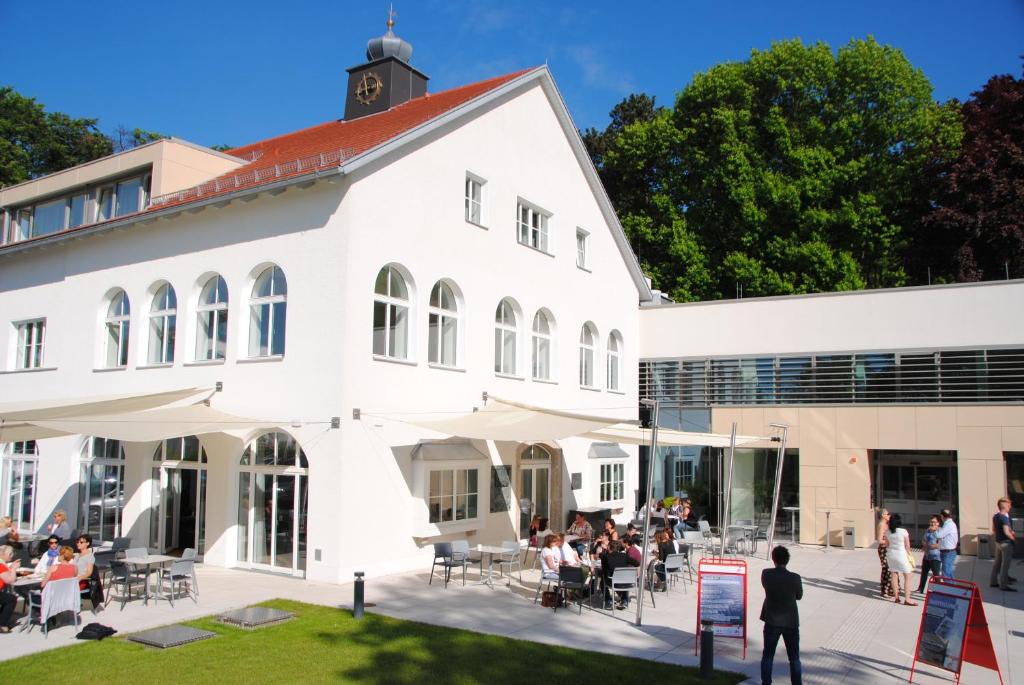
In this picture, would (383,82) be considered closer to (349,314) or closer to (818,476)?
(349,314)

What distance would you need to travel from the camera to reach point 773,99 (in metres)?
29.0

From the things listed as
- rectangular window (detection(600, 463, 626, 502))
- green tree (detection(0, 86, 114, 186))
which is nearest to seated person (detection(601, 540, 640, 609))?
rectangular window (detection(600, 463, 626, 502))

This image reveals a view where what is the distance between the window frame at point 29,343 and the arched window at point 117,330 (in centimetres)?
257

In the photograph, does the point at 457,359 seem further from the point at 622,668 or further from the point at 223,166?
the point at 622,668

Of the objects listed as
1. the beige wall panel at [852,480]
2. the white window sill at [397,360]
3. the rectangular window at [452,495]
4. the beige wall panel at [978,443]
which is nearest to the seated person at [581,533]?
the rectangular window at [452,495]

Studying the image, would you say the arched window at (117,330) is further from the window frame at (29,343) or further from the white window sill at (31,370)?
the window frame at (29,343)

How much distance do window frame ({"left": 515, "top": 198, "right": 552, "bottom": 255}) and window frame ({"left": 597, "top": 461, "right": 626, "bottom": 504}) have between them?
19.0ft

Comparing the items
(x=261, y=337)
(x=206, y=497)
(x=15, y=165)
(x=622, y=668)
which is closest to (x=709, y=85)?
(x=261, y=337)

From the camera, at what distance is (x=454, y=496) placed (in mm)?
15148

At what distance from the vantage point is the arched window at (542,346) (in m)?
18.5

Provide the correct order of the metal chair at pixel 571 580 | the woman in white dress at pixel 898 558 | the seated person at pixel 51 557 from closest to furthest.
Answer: the seated person at pixel 51 557 → the metal chair at pixel 571 580 → the woman in white dress at pixel 898 558

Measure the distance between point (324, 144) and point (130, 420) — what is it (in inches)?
312

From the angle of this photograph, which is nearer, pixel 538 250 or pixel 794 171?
pixel 538 250

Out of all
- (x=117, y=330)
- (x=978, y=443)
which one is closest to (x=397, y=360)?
(x=117, y=330)
